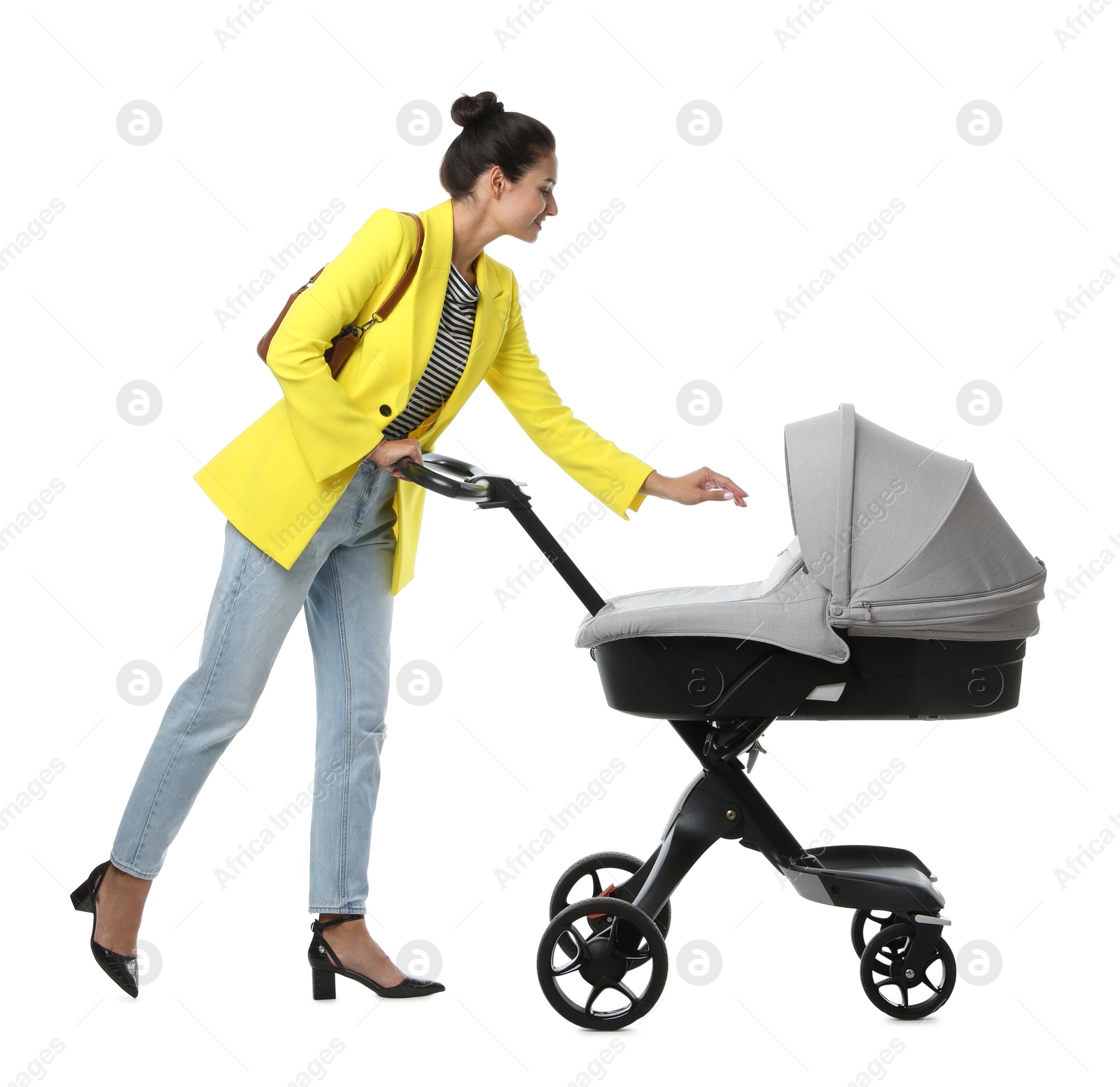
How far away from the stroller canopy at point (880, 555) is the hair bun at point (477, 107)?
2.98ft

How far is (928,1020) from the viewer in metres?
2.29

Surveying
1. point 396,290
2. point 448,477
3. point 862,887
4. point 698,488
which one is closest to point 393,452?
point 448,477

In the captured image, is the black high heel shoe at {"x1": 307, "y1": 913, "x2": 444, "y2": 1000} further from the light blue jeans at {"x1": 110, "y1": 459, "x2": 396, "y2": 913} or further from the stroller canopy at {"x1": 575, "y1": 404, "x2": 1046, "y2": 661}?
the stroller canopy at {"x1": 575, "y1": 404, "x2": 1046, "y2": 661}

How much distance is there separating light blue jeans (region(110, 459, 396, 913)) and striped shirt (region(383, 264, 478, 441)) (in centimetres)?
13

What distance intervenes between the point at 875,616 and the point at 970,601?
173 mm

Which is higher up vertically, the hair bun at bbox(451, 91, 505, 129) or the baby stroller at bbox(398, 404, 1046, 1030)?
the hair bun at bbox(451, 91, 505, 129)

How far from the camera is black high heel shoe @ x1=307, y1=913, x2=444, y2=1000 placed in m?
2.48

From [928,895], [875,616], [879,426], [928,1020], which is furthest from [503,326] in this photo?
[928,1020]

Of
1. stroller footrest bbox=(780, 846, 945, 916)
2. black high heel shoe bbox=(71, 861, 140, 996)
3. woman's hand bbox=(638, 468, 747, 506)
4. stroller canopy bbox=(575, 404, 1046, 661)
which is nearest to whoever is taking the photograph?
stroller canopy bbox=(575, 404, 1046, 661)

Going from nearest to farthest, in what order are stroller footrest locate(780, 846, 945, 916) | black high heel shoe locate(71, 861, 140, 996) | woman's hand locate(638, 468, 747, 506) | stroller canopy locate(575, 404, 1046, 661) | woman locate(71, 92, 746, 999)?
stroller canopy locate(575, 404, 1046, 661)
stroller footrest locate(780, 846, 945, 916)
woman locate(71, 92, 746, 999)
black high heel shoe locate(71, 861, 140, 996)
woman's hand locate(638, 468, 747, 506)

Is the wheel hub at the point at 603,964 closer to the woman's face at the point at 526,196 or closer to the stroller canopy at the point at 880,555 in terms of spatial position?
the stroller canopy at the point at 880,555

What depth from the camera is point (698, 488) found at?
2.61 m

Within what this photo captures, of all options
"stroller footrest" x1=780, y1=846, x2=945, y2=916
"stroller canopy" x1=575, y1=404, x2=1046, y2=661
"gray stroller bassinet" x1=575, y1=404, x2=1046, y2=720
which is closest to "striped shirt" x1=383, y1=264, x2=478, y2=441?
"gray stroller bassinet" x1=575, y1=404, x2=1046, y2=720

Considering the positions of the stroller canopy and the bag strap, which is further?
the bag strap
